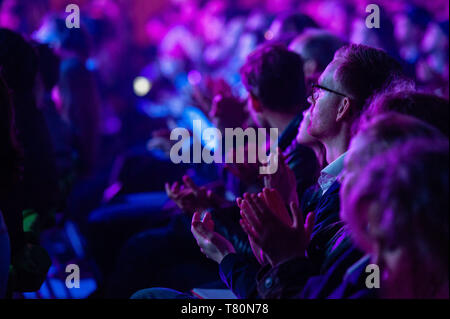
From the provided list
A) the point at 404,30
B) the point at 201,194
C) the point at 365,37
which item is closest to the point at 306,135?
the point at 201,194

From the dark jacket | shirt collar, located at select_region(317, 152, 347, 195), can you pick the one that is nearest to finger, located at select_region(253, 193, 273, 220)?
the dark jacket

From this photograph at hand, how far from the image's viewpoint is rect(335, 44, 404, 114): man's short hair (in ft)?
4.28

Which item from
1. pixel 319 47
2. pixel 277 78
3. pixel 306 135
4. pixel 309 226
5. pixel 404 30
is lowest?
pixel 309 226

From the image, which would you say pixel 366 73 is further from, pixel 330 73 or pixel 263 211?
pixel 263 211

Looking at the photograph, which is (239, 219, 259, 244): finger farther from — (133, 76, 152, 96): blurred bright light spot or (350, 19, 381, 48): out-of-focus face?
(133, 76, 152, 96): blurred bright light spot

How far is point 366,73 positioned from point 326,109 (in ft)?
0.48

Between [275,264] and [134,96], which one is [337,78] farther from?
[134,96]

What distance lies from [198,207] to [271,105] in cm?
55

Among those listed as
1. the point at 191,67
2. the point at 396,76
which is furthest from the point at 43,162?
the point at 191,67

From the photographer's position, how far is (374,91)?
1.30 meters

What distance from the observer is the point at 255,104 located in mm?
1981

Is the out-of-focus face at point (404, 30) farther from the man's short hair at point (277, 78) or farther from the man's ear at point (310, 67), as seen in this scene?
the man's short hair at point (277, 78)

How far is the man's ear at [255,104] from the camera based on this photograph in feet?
6.44

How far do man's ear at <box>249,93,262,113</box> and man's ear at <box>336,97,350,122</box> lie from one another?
0.66 metres
